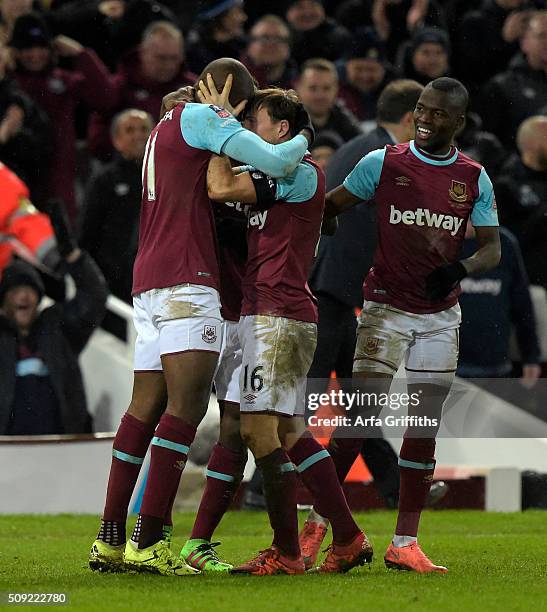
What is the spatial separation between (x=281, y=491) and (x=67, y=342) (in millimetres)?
3999

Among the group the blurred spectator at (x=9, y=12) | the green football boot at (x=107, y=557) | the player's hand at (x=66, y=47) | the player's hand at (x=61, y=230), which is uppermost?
the blurred spectator at (x=9, y=12)

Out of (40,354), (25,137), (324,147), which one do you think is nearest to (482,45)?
(324,147)

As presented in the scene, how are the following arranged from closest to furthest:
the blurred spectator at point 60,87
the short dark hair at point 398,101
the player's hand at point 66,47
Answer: the short dark hair at point 398,101 < the blurred spectator at point 60,87 < the player's hand at point 66,47

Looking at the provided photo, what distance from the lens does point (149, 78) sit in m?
11.0

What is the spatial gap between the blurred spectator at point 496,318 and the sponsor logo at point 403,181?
348 centimetres

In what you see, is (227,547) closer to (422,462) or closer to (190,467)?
(422,462)

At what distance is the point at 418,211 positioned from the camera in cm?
621

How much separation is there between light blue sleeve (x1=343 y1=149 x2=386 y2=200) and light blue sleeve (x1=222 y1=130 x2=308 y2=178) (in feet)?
2.28

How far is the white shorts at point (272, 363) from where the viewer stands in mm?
5715

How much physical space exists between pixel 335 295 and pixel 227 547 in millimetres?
1533

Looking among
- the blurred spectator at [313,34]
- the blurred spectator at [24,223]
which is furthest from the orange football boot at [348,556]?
the blurred spectator at [313,34]

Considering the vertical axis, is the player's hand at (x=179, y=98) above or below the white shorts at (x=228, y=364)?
above

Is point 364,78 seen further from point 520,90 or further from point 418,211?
point 418,211

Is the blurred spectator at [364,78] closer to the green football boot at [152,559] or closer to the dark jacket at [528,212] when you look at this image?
the dark jacket at [528,212]
